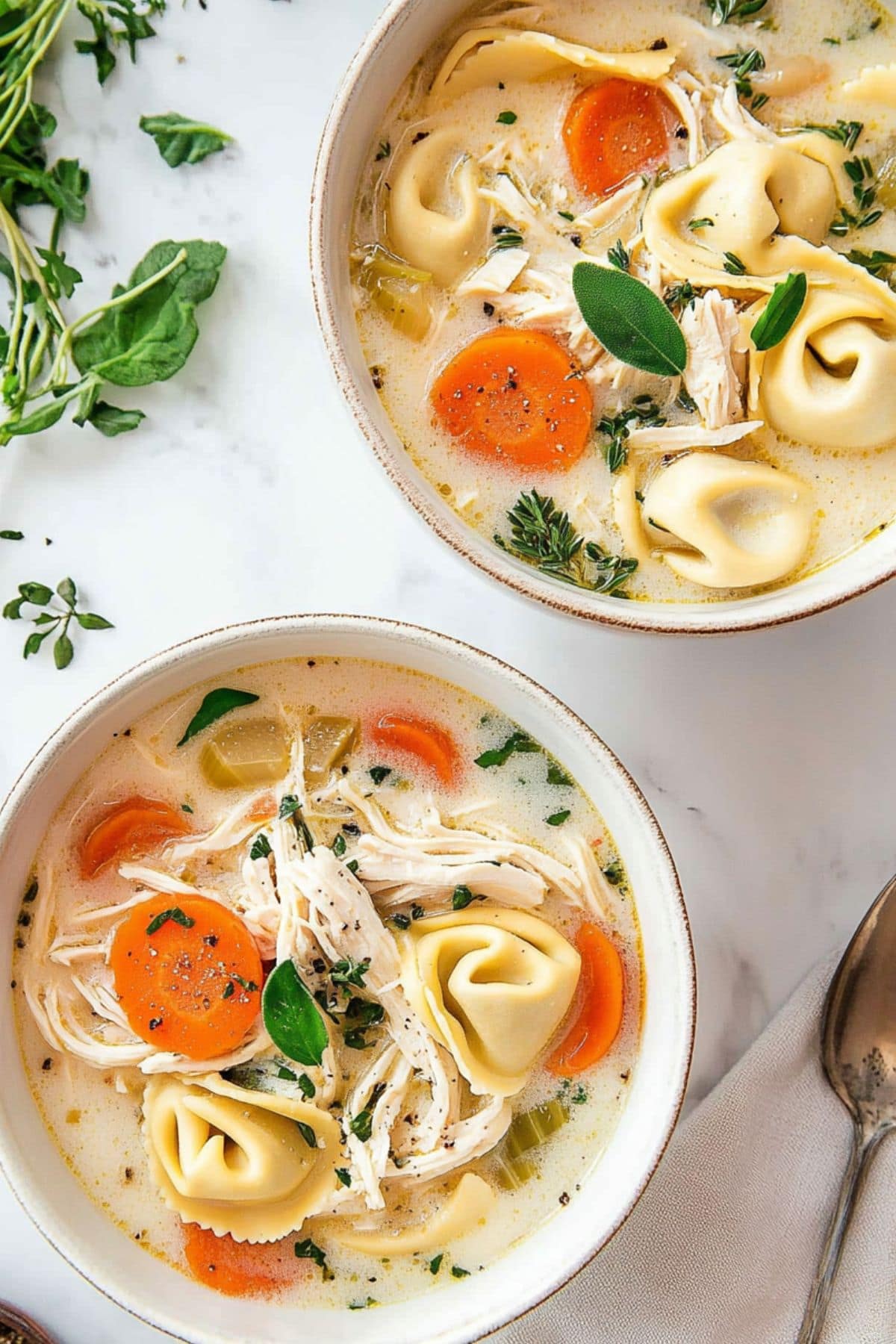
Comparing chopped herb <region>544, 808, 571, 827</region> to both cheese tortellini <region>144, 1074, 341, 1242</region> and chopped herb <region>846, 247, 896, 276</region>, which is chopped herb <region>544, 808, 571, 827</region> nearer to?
cheese tortellini <region>144, 1074, 341, 1242</region>

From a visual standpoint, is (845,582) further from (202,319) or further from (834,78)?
(202,319)

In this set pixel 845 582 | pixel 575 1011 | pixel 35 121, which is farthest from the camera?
pixel 35 121

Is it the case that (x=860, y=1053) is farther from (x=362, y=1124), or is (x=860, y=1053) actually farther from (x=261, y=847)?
(x=261, y=847)

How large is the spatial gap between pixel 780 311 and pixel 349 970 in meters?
1.33

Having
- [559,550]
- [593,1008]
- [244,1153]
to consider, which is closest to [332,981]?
[244,1153]

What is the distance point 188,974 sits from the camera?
2146 mm

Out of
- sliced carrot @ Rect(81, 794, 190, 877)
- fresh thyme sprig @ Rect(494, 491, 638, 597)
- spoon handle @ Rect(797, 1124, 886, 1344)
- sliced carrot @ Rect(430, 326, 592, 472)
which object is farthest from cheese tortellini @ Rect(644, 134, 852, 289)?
spoon handle @ Rect(797, 1124, 886, 1344)

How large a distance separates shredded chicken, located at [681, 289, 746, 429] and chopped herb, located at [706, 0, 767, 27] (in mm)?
492

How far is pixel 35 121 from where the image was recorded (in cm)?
255

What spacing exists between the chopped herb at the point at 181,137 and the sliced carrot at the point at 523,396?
32.6 inches

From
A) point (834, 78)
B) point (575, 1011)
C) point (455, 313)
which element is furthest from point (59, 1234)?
point (834, 78)

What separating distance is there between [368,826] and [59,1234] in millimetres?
872

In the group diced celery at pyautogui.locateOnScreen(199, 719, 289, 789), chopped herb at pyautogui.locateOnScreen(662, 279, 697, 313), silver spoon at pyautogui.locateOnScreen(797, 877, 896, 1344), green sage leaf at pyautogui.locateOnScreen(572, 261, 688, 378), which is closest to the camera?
green sage leaf at pyautogui.locateOnScreen(572, 261, 688, 378)

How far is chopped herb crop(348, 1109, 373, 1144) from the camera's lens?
2.18 metres
